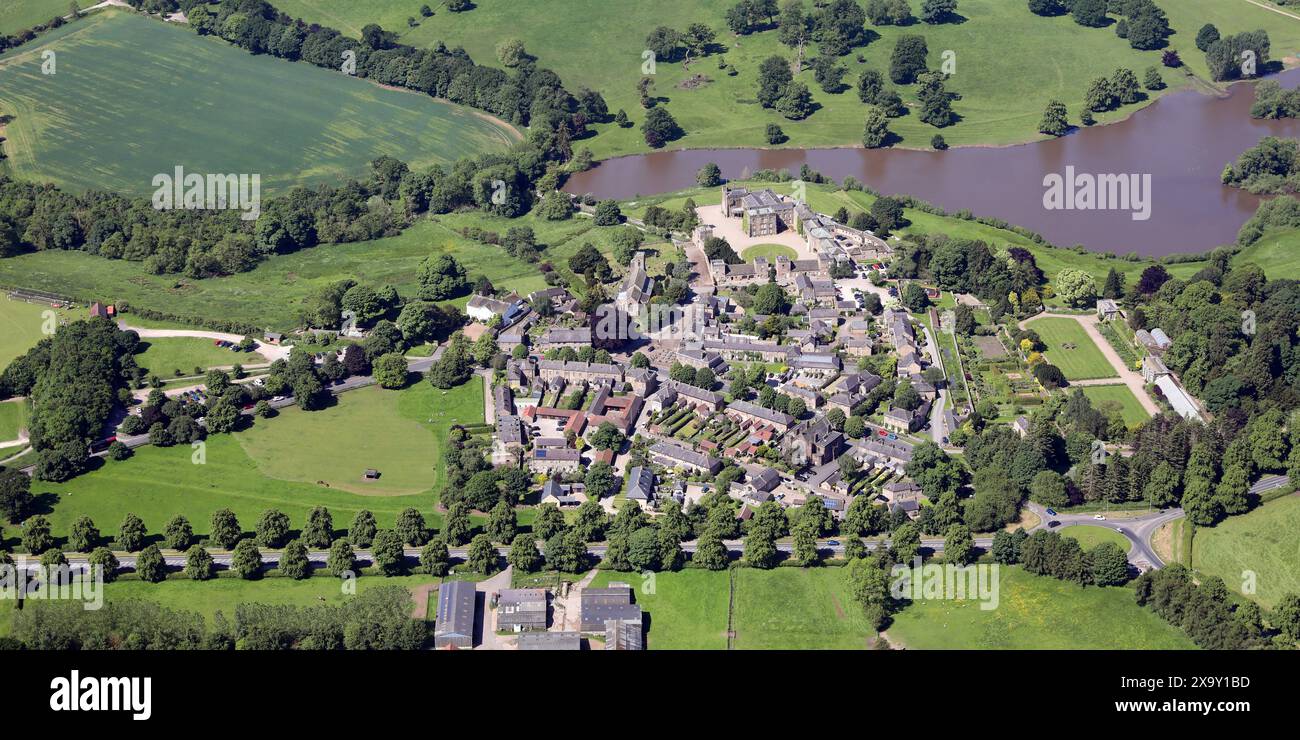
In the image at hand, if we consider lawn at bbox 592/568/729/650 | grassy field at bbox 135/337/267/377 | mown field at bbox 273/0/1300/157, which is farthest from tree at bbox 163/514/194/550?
mown field at bbox 273/0/1300/157

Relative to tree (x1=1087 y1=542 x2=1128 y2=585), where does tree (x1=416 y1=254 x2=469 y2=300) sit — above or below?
above

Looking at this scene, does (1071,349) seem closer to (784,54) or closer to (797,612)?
(797,612)

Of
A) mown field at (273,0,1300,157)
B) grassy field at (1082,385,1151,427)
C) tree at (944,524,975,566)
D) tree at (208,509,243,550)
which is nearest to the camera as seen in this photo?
tree at (944,524,975,566)

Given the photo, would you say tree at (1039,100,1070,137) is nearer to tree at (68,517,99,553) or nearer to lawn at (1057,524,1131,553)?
lawn at (1057,524,1131,553)

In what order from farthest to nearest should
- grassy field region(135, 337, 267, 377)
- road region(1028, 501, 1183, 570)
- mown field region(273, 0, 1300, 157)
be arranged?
mown field region(273, 0, 1300, 157) → grassy field region(135, 337, 267, 377) → road region(1028, 501, 1183, 570)

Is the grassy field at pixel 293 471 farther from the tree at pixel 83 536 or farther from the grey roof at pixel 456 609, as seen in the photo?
the grey roof at pixel 456 609

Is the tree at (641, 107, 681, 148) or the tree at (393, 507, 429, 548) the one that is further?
the tree at (641, 107, 681, 148)

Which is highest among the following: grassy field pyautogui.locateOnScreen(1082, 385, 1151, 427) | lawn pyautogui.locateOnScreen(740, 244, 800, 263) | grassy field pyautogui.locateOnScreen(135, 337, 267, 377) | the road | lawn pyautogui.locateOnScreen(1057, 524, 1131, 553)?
lawn pyautogui.locateOnScreen(740, 244, 800, 263)

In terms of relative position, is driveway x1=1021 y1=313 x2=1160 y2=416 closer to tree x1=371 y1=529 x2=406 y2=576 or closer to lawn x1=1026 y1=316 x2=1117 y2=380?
lawn x1=1026 y1=316 x2=1117 y2=380
